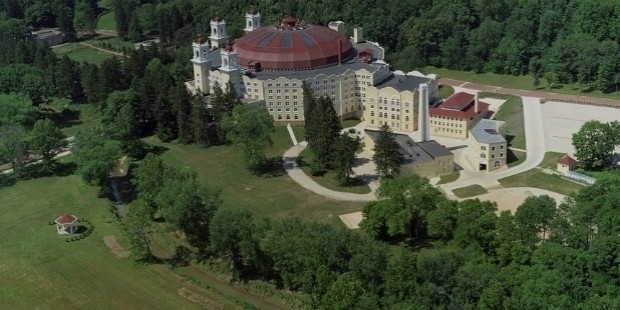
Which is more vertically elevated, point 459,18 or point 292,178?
point 459,18

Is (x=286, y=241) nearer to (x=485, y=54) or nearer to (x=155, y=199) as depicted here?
(x=155, y=199)

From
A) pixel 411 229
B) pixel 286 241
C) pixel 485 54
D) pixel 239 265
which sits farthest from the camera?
Result: pixel 485 54

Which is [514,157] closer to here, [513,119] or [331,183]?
[513,119]

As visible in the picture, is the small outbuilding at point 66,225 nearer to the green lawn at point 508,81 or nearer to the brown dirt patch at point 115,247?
the brown dirt patch at point 115,247

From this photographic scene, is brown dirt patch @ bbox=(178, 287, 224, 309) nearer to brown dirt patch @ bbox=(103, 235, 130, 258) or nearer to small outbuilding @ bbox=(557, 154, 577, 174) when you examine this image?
brown dirt patch @ bbox=(103, 235, 130, 258)

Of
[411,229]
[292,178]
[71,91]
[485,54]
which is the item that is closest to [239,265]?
[411,229]

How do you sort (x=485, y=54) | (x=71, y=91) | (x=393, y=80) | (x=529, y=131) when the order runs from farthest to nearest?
(x=485, y=54) < (x=71, y=91) < (x=393, y=80) < (x=529, y=131)
